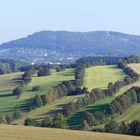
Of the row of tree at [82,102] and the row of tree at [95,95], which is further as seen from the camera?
the row of tree at [95,95]

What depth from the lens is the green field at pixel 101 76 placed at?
12550 cm

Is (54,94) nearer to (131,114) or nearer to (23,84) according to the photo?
(23,84)

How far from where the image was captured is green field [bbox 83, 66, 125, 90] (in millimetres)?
125500

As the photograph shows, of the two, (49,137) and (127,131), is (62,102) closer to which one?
(127,131)

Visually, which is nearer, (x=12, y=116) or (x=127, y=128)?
(x=127, y=128)

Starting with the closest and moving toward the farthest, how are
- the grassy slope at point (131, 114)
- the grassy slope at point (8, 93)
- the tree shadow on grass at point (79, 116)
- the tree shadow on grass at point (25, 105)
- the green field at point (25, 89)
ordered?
the grassy slope at point (131, 114), the tree shadow on grass at point (79, 116), the tree shadow on grass at point (25, 105), the grassy slope at point (8, 93), the green field at point (25, 89)

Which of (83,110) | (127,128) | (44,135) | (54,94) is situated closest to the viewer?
(44,135)

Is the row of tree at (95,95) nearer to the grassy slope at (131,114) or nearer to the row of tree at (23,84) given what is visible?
the grassy slope at (131,114)

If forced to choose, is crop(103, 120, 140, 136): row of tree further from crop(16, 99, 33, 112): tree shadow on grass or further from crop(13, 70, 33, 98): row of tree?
crop(13, 70, 33, 98): row of tree

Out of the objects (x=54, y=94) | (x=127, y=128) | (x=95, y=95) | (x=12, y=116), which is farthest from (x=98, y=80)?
(x=127, y=128)

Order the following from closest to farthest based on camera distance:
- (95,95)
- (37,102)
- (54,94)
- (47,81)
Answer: (95,95)
(37,102)
(54,94)
(47,81)

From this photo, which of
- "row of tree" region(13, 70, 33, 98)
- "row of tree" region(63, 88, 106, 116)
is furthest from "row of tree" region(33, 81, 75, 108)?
"row of tree" region(13, 70, 33, 98)

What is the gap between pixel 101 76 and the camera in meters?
139

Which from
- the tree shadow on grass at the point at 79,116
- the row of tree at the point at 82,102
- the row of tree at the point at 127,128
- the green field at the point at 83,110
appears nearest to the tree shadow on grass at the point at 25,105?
the row of tree at the point at 82,102
